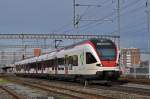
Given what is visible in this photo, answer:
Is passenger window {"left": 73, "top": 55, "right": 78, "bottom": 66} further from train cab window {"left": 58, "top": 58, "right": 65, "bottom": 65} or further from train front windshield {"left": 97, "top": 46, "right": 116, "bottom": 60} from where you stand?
train cab window {"left": 58, "top": 58, "right": 65, "bottom": 65}

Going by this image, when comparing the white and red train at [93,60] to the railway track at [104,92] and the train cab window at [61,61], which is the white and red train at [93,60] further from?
the train cab window at [61,61]

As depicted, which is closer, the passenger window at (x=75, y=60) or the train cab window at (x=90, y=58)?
the train cab window at (x=90, y=58)

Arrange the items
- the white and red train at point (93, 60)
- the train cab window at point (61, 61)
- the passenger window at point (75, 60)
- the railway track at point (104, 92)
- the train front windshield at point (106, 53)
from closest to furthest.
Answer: the railway track at point (104, 92) → the white and red train at point (93, 60) → the train front windshield at point (106, 53) → the passenger window at point (75, 60) → the train cab window at point (61, 61)

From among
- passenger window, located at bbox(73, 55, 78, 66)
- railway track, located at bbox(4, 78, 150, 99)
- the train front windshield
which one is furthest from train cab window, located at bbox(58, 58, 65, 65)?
railway track, located at bbox(4, 78, 150, 99)

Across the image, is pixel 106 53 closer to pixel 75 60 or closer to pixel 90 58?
pixel 90 58

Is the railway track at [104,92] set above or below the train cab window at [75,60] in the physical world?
below

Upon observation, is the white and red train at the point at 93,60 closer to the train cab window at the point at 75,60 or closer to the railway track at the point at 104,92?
the train cab window at the point at 75,60

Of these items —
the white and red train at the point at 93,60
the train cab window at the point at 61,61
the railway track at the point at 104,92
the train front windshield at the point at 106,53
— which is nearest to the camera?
the railway track at the point at 104,92

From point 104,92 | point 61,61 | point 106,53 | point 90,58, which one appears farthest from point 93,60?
point 61,61

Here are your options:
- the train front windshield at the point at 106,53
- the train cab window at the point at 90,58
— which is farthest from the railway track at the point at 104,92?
the train front windshield at the point at 106,53

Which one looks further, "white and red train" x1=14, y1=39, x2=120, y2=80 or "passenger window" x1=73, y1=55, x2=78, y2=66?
"passenger window" x1=73, y1=55, x2=78, y2=66

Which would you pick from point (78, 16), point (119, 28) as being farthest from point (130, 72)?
point (78, 16)

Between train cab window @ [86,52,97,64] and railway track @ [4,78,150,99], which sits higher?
train cab window @ [86,52,97,64]

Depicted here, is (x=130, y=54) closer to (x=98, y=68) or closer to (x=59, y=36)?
(x=59, y=36)
